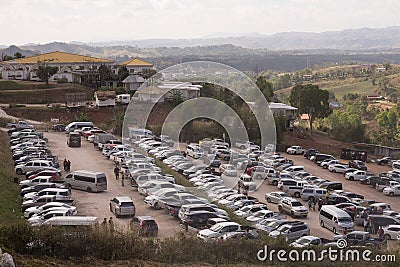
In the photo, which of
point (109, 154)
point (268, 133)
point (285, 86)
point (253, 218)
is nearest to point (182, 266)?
point (253, 218)

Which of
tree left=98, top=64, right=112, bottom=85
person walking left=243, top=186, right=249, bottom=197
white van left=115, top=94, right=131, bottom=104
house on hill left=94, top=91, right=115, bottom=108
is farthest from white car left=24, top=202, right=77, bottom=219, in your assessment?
tree left=98, top=64, right=112, bottom=85

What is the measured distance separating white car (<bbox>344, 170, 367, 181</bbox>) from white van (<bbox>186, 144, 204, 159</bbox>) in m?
6.03

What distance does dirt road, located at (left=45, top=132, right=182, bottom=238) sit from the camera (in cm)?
1327

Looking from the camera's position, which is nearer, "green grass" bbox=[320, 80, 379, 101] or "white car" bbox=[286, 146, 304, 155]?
"white car" bbox=[286, 146, 304, 155]

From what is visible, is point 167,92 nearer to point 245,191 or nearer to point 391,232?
point 245,191

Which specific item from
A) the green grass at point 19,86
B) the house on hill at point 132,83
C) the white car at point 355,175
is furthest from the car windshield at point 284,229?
the green grass at point 19,86

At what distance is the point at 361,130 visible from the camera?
32.0 m

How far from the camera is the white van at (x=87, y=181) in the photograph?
16094 mm

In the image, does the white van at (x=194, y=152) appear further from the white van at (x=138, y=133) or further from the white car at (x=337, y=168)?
the white car at (x=337, y=168)

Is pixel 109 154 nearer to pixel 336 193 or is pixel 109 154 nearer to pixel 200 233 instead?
pixel 336 193

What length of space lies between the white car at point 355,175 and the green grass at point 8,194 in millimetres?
12588

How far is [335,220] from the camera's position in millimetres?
13555

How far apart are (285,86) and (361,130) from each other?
174ft

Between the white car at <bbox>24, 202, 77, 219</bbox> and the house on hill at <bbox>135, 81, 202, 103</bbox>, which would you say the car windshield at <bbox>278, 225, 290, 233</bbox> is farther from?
the house on hill at <bbox>135, 81, 202, 103</bbox>
